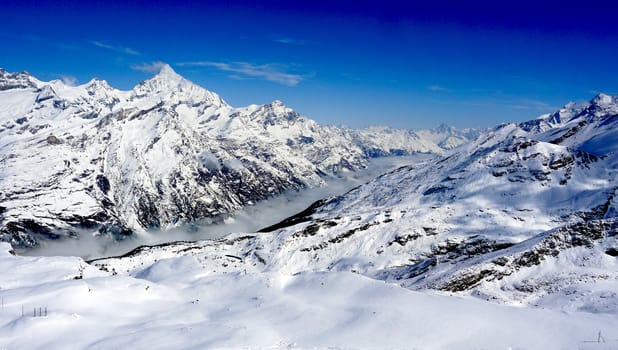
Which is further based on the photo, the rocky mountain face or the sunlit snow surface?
the rocky mountain face

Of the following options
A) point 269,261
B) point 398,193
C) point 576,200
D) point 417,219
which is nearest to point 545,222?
point 576,200

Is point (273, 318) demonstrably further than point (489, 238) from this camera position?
No

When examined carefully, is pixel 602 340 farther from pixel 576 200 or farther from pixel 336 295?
pixel 576 200

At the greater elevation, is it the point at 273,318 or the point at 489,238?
the point at 273,318

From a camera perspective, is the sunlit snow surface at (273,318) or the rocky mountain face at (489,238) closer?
the sunlit snow surface at (273,318)
